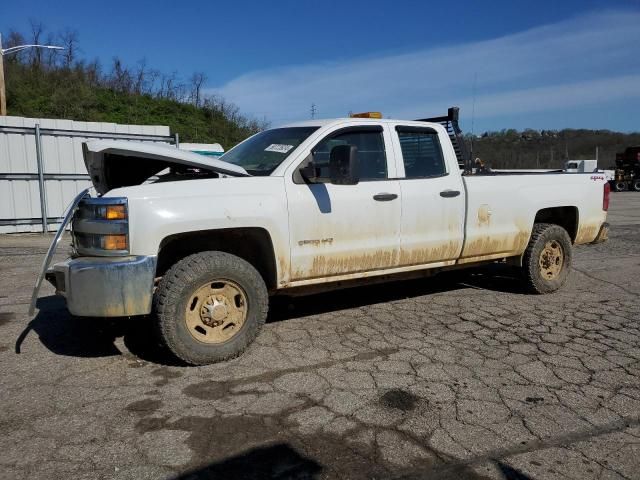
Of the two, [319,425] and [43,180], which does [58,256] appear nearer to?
[43,180]

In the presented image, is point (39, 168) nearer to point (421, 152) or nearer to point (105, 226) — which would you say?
point (105, 226)

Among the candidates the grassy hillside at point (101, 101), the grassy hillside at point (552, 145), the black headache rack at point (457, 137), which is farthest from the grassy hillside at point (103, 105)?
the grassy hillside at point (552, 145)

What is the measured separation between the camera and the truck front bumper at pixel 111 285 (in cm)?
368

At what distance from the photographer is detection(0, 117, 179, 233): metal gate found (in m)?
12.0

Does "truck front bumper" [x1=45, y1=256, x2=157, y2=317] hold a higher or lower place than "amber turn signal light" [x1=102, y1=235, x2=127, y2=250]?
lower

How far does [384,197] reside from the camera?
4828 mm

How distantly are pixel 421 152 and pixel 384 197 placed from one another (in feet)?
2.73

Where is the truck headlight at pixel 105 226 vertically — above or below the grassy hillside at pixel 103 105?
below

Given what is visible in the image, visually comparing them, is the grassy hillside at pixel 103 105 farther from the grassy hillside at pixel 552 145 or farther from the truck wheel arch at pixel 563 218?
the grassy hillside at pixel 552 145

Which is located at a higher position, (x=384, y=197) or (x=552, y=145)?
(x=552, y=145)

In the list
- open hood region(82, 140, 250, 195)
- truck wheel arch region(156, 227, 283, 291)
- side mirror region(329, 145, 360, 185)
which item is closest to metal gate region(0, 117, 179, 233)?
open hood region(82, 140, 250, 195)

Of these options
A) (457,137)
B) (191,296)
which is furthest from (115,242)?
(457,137)

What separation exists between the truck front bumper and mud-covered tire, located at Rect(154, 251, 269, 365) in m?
0.16

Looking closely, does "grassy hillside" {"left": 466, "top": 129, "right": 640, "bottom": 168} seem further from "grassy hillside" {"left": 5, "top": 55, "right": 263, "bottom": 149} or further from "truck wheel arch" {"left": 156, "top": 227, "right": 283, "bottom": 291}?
"truck wheel arch" {"left": 156, "top": 227, "right": 283, "bottom": 291}
